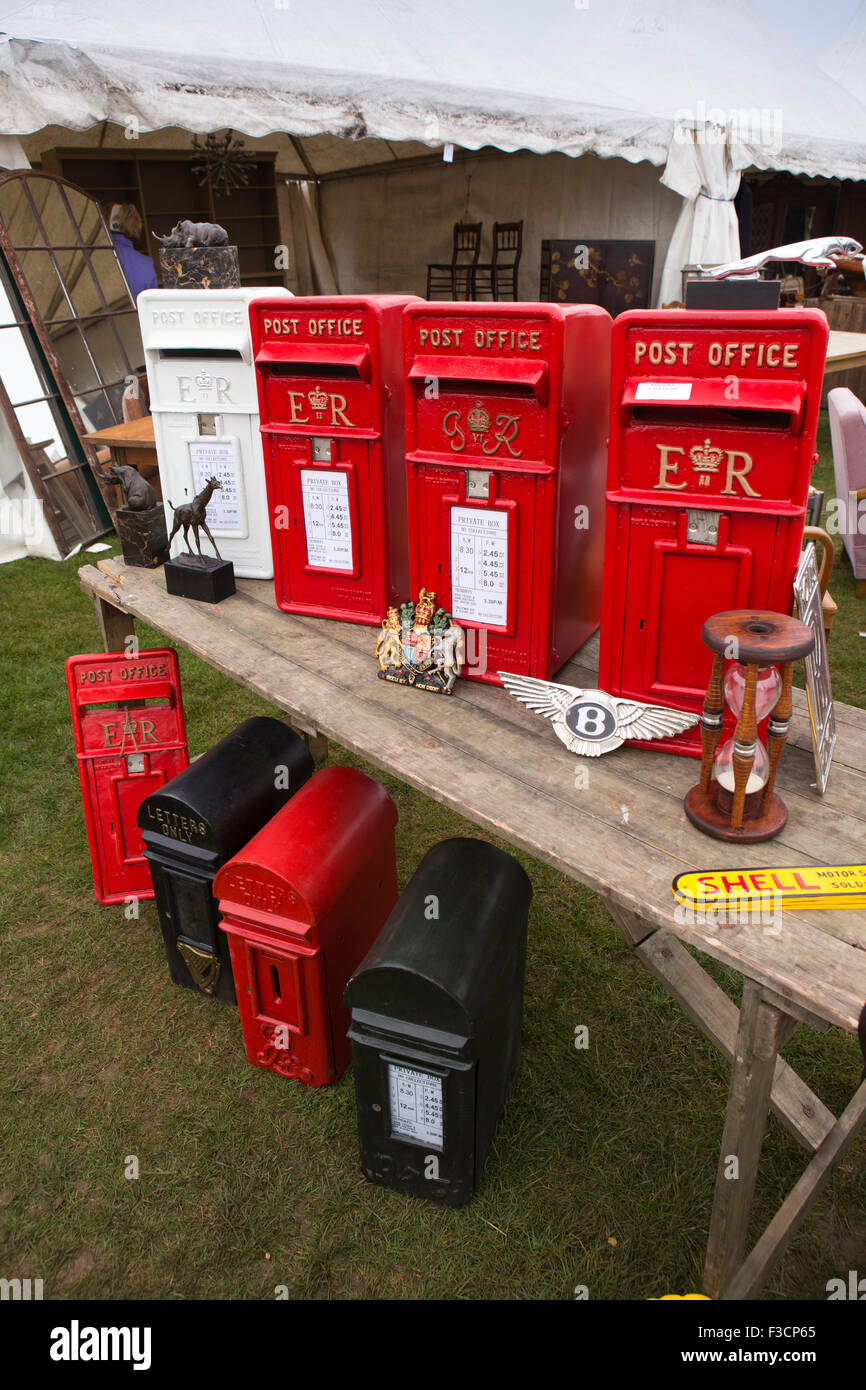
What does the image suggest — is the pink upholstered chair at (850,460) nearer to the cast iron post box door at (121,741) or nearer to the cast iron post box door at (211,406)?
the cast iron post box door at (211,406)

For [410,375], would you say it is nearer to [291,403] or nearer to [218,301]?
[291,403]

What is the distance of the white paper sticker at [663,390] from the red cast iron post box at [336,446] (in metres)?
0.73

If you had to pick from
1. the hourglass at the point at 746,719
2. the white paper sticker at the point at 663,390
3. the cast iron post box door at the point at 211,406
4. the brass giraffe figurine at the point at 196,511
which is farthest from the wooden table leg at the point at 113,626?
the hourglass at the point at 746,719

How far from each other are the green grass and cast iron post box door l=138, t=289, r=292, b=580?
4.67ft

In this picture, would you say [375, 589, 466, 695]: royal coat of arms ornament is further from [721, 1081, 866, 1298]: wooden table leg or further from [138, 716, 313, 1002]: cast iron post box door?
[721, 1081, 866, 1298]: wooden table leg

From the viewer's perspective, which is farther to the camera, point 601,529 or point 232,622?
point 232,622

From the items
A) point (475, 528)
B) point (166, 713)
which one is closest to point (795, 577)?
point (475, 528)

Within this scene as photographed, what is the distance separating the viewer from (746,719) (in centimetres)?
152

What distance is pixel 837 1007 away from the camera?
1.32 metres

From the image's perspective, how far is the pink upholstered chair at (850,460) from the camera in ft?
16.4

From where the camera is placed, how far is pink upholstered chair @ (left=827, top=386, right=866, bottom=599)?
500cm

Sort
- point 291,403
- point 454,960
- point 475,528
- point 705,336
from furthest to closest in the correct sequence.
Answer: point 291,403, point 475,528, point 454,960, point 705,336

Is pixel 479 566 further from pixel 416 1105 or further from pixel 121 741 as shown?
pixel 121 741
